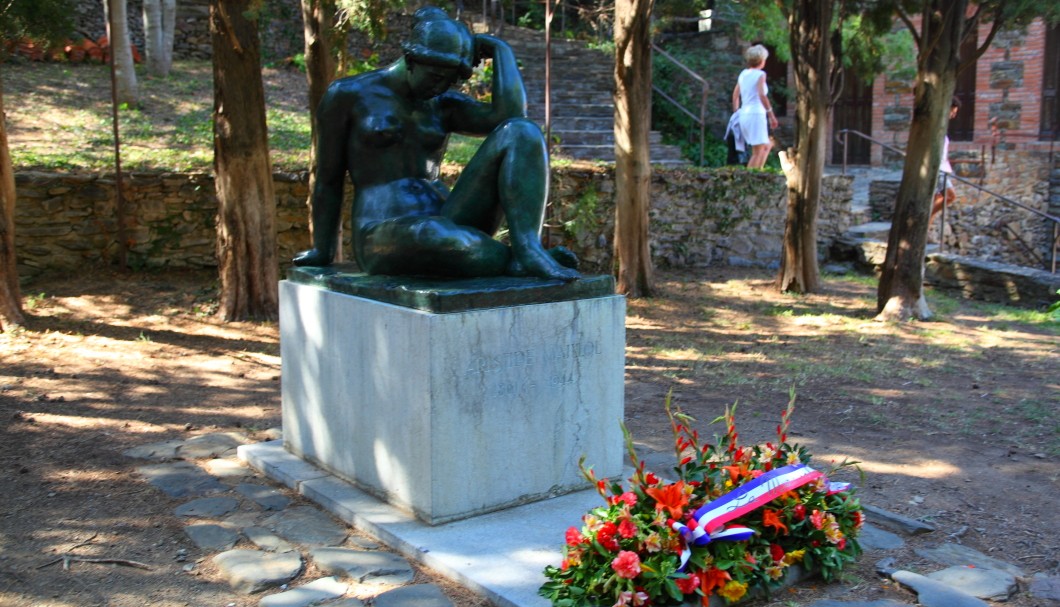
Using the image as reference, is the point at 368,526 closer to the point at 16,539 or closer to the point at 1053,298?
the point at 16,539

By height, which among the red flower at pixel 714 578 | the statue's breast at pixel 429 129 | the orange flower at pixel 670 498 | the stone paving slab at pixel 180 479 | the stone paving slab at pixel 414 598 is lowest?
the stone paving slab at pixel 414 598

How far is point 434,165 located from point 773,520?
2.22 m

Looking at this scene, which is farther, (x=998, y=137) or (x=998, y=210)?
(x=998, y=137)

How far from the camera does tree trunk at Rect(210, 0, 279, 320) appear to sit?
7.63 m

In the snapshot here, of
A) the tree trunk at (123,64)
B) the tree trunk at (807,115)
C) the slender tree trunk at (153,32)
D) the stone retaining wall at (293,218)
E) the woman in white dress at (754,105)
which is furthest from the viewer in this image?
the slender tree trunk at (153,32)

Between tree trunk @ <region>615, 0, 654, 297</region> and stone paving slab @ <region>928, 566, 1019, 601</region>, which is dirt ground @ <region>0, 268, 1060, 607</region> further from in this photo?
tree trunk @ <region>615, 0, 654, 297</region>

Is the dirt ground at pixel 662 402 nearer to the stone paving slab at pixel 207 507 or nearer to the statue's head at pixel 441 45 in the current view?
the stone paving slab at pixel 207 507

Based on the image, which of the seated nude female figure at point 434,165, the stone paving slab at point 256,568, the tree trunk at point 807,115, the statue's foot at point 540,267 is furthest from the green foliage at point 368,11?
the stone paving slab at point 256,568

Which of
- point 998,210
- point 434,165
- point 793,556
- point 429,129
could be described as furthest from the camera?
point 998,210

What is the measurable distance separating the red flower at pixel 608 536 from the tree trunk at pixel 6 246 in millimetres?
5888

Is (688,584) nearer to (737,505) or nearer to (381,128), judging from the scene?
(737,505)

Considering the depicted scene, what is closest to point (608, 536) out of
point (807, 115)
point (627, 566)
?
point (627, 566)

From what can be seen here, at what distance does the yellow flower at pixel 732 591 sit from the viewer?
3.02 meters

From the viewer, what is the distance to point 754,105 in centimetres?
1230
